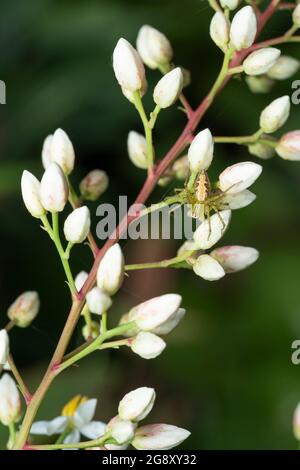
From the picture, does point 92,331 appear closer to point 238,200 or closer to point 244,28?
point 238,200

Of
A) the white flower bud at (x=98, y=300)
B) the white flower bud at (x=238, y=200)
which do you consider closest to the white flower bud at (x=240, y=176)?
the white flower bud at (x=238, y=200)

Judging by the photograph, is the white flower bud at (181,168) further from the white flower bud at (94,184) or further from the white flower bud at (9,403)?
the white flower bud at (9,403)

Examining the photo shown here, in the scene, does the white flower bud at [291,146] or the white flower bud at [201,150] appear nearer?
the white flower bud at [201,150]

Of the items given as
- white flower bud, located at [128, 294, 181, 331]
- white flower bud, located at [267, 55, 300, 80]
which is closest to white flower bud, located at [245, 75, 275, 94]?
white flower bud, located at [267, 55, 300, 80]

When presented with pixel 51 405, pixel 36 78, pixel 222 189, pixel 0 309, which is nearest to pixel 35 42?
pixel 36 78

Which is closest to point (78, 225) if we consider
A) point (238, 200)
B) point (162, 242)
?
point (238, 200)
